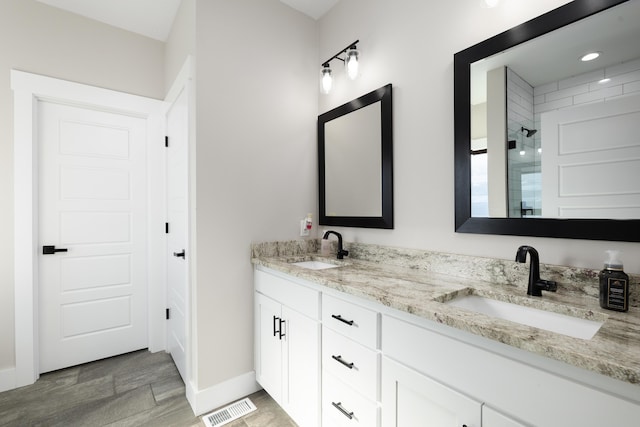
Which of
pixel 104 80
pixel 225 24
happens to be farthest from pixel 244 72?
pixel 104 80

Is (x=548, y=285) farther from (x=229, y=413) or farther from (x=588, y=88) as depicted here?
(x=229, y=413)

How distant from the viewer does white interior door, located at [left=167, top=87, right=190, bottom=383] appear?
205 centimetres

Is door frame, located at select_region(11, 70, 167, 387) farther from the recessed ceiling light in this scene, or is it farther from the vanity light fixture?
the recessed ceiling light

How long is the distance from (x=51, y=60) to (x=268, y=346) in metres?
2.65

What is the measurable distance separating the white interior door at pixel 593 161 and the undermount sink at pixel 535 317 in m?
0.40

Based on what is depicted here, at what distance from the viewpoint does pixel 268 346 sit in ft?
6.17

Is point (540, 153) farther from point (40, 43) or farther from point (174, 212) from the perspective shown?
point (40, 43)

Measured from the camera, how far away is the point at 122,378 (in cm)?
221

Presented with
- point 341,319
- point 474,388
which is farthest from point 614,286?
point 341,319

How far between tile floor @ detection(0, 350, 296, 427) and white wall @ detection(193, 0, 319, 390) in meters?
0.29

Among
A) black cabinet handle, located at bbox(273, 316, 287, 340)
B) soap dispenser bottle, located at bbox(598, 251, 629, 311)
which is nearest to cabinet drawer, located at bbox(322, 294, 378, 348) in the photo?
black cabinet handle, located at bbox(273, 316, 287, 340)

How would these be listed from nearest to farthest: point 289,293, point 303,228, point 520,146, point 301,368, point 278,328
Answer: point 520,146 → point 301,368 → point 289,293 → point 278,328 → point 303,228

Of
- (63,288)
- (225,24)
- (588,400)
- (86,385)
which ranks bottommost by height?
(86,385)

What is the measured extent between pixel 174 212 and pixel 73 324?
122 cm
